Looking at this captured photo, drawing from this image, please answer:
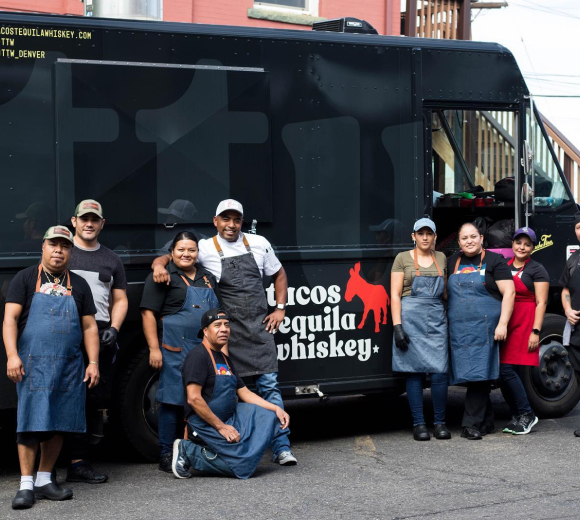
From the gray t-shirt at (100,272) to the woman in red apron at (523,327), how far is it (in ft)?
10.5

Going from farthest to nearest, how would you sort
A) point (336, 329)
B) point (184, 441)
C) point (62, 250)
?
1. point (336, 329)
2. point (184, 441)
3. point (62, 250)

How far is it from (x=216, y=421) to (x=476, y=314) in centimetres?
239

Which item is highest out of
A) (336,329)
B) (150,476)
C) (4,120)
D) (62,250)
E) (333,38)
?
(333,38)

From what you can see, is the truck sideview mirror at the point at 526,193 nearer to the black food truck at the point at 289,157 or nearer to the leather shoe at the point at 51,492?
the black food truck at the point at 289,157

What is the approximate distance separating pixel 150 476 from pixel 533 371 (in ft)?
11.5

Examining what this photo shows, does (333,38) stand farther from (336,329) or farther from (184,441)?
(184,441)

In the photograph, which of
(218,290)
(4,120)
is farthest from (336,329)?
(4,120)

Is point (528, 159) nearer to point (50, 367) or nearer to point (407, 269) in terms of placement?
point (407, 269)

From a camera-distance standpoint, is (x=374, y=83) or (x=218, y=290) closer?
(x=218, y=290)

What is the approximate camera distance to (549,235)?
8.59 meters

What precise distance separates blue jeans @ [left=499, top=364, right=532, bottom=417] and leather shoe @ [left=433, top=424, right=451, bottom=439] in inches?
25.4

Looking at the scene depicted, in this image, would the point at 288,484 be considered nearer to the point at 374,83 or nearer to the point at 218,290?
the point at 218,290

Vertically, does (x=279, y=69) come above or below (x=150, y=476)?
above

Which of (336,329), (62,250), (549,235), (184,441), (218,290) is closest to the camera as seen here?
(62,250)
